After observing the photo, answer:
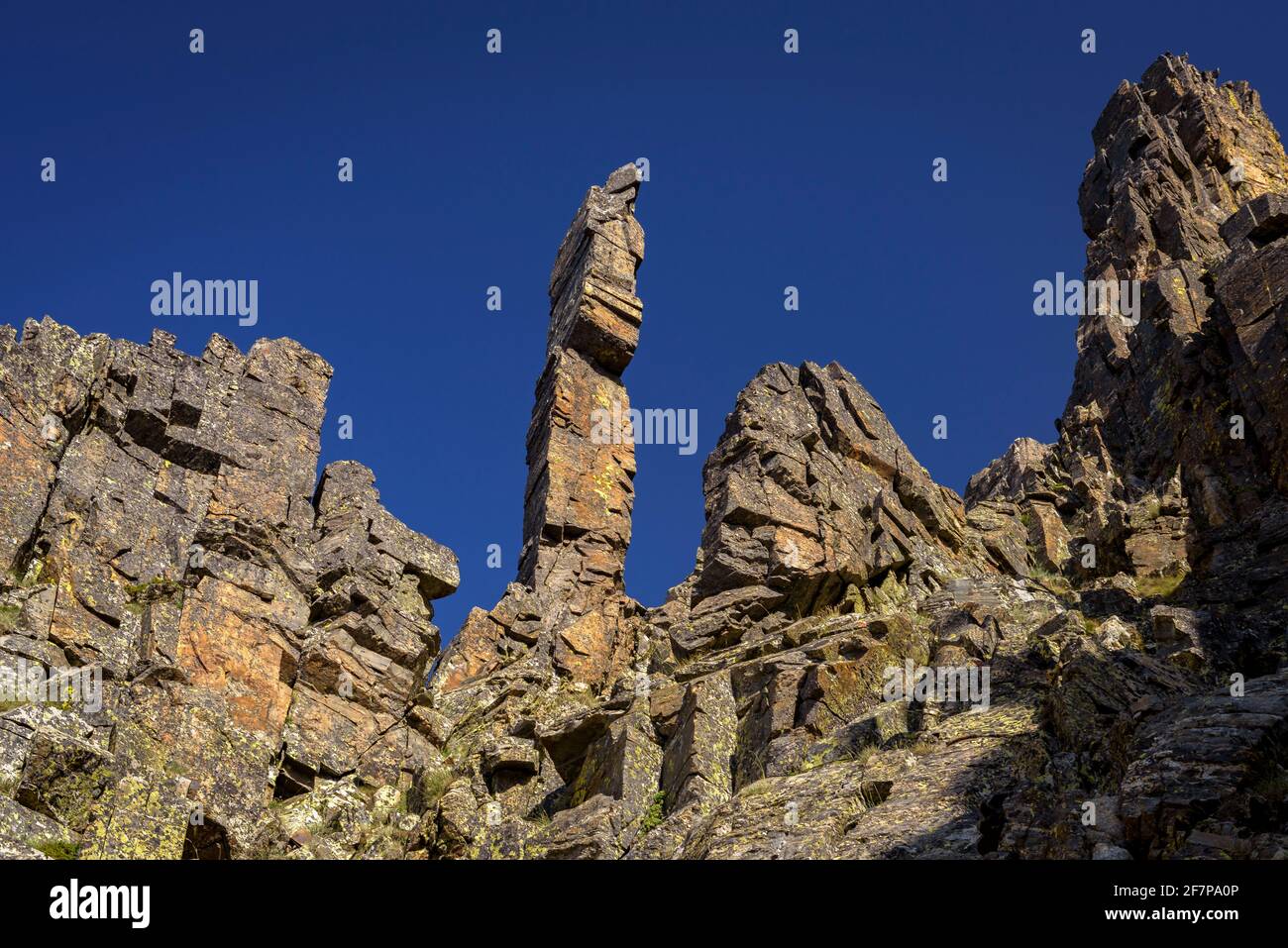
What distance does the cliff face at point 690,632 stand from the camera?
24.2 meters

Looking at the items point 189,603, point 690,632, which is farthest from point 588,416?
point 189,603

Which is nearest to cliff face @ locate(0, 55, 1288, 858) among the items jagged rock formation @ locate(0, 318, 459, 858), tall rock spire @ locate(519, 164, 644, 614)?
jagged rock formation @ locate(0, 318, 459, 858)

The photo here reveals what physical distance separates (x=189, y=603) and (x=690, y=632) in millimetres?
13215

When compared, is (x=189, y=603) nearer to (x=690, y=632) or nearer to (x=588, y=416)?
(x=690, y=632)

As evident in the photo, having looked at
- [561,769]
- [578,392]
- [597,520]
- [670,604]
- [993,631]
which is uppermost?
[578,392]

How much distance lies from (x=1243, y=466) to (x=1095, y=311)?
99.2ft

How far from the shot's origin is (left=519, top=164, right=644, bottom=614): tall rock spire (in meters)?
53.1

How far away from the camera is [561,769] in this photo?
115ft

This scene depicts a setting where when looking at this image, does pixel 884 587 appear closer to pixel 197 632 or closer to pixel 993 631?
pixel 993 631

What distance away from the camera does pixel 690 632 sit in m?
37.5

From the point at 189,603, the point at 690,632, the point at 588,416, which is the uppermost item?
the point at 588,416

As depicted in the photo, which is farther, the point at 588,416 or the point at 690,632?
the point at 588,416

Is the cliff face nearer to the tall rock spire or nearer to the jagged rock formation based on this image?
the jagged rock formation
